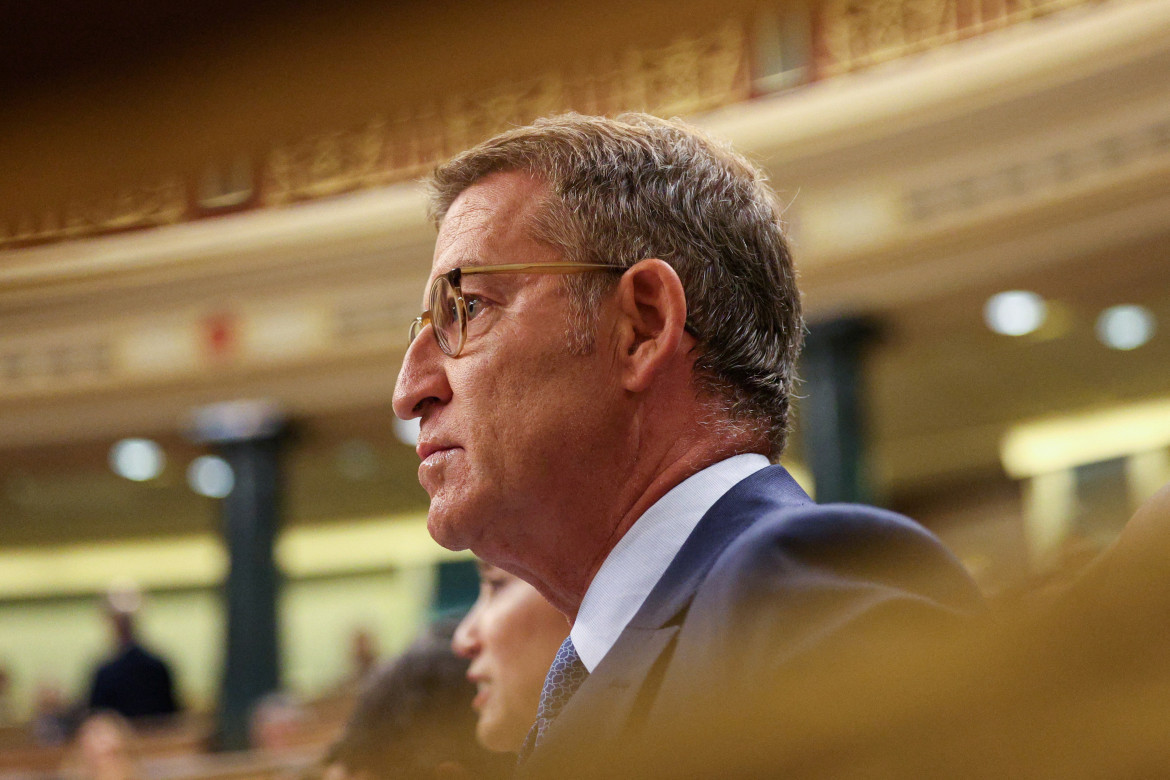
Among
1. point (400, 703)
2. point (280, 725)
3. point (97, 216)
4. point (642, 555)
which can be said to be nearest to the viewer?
point (97, 216)

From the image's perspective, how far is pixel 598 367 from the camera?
123cm

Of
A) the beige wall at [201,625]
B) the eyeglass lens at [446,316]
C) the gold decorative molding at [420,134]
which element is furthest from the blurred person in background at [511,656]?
the beige wall at [201,625]

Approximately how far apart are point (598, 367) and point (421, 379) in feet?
0.65

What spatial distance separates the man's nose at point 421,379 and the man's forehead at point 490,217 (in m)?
0.08

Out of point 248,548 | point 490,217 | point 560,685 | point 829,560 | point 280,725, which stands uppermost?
point 490,217

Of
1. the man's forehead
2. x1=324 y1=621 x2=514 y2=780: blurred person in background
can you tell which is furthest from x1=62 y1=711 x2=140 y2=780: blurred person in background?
the man's forehead

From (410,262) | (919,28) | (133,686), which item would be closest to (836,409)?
(919,28)

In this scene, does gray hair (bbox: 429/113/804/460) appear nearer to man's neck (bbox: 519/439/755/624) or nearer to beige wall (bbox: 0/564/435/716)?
man's neck (bbox: 519/439/755/624)

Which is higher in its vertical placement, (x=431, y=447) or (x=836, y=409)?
(x=431, y=447)

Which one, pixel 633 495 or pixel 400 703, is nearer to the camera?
pixel 633 495

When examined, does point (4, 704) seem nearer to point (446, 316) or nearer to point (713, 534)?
point (446, 316)

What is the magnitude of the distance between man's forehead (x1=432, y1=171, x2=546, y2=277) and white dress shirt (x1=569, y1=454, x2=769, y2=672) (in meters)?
0.32

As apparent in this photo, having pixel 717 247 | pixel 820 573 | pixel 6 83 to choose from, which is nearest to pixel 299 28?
pixel 6 83

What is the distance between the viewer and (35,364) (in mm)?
8297
